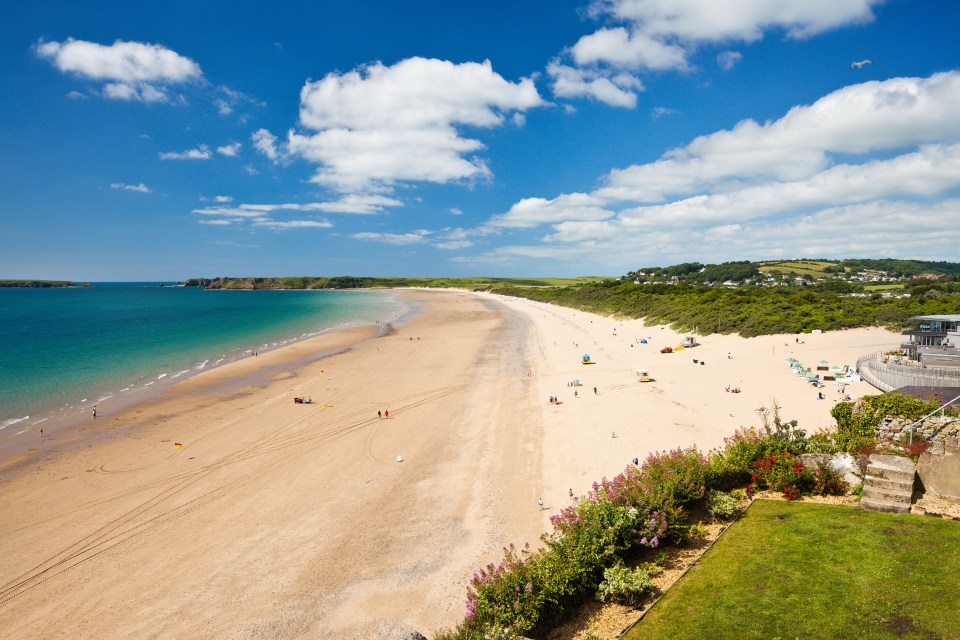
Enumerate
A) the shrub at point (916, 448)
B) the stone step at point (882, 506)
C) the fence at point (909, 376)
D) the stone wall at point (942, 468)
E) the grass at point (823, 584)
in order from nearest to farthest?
1. the grass at point (823, 584)
2. the stone step at point (882, 506)
3. the stone wall at point (942, 468)
4. the shrub at point (916, 448)
5. the fence at point (909, 376)

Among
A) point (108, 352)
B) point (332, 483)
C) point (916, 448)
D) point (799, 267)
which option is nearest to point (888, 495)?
point (916, 448)

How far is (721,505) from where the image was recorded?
1086cm

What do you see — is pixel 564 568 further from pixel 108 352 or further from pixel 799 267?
pixel 799 267

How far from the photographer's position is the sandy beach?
450 inches

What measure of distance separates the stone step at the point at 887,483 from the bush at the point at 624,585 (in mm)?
5890

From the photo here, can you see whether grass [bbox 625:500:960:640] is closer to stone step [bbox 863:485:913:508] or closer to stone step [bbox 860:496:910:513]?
stone step [bbox 860:496:910:513]

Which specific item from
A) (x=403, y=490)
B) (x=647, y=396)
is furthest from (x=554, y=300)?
(x=403, y=490)

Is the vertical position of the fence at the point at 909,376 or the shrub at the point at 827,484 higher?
the fence at the point at 909,376

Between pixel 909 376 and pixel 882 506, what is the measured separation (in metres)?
15.7

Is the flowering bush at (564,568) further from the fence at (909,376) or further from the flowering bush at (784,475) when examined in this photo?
the fence at (909,376)

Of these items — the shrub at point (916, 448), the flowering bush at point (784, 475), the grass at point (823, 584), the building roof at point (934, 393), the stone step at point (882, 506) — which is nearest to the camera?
the grass at point (823, 584)

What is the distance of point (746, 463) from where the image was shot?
12.5 m

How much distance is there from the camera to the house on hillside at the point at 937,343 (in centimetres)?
2277

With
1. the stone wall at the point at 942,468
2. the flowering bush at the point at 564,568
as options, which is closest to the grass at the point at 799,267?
the stone wall at the point at 942,468
